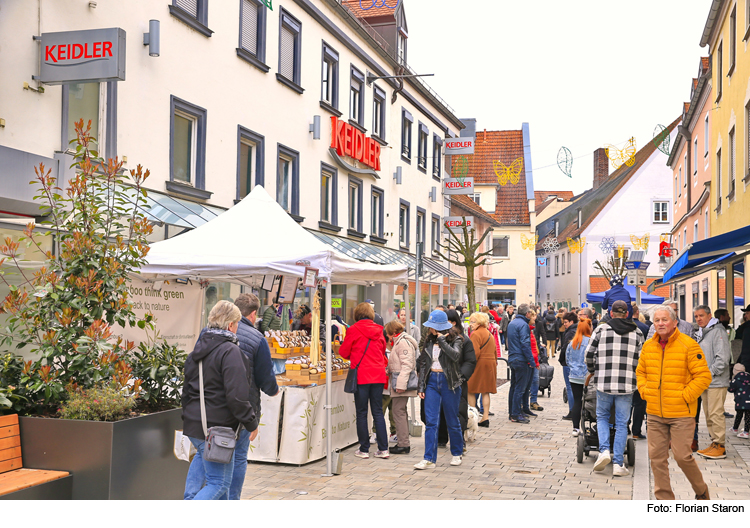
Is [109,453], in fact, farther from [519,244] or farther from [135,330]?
[519,244]

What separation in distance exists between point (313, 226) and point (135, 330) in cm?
1071

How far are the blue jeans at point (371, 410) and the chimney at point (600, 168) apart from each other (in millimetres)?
55511

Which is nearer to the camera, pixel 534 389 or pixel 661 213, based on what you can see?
pixel 534 389

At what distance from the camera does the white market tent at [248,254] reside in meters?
8.72

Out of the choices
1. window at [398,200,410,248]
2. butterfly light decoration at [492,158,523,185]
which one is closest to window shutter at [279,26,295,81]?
window at [398,200,410,248]

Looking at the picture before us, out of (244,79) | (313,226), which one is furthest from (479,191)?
(244,79)

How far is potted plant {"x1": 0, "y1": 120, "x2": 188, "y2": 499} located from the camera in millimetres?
5734

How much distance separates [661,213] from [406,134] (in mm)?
27996

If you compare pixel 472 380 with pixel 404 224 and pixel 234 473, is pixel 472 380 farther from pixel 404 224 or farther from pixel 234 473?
pixel 404 224

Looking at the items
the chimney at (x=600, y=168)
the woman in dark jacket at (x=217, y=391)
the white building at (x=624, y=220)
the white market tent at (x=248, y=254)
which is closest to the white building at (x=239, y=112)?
the white market tent at (x=248, y=254)

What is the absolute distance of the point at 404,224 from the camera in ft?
91.0

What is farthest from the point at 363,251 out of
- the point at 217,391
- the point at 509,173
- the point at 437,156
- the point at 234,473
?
the point at 217,391

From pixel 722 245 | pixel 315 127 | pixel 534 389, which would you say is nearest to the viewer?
pixel 722 245

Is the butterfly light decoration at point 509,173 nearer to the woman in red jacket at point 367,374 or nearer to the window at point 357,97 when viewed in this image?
the window at point 357,97
